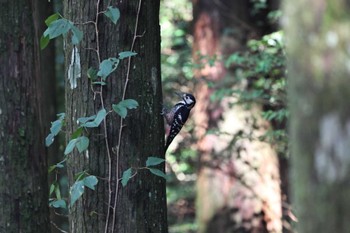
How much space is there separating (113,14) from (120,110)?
509 millimetres

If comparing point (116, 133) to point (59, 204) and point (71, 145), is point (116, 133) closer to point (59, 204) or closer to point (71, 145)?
point (71, 145)

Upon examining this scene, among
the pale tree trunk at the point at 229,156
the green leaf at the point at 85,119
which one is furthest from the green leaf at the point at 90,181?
the pale tree trunk at the point at 229,156

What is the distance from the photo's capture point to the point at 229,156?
11.5 m

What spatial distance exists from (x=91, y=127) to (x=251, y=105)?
7243 millimetres

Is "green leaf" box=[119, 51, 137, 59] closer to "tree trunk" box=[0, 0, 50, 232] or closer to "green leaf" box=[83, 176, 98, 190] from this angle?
"green leaf" box=[83, 176, 98, 190]

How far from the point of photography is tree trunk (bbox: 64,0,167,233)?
4012 mm

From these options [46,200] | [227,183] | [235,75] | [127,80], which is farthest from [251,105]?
[127,80]

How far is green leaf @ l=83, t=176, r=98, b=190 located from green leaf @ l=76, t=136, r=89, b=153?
0.49 feet

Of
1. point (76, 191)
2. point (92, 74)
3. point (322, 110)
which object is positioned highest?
point (92, 74)

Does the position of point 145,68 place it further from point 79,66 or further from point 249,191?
point 249,191

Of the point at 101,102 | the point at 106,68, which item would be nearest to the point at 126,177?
the point at 101,102

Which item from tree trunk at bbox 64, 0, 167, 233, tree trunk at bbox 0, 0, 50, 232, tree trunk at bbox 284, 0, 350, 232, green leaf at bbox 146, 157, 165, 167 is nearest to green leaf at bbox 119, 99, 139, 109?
tree trunk at bbox 64, 0, 167, 233

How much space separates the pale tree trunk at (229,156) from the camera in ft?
37.1

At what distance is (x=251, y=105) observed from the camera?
11.0 meters
